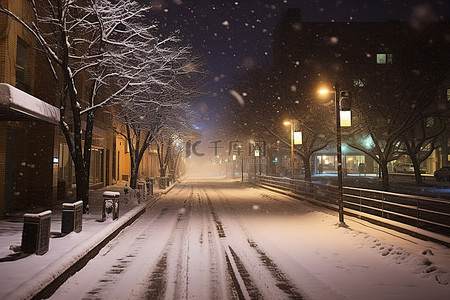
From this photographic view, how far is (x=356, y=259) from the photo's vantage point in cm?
918

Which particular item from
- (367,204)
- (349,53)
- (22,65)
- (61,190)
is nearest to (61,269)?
(22,65)

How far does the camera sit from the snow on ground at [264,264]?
6781 millimetres

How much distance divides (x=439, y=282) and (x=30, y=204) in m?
18.5

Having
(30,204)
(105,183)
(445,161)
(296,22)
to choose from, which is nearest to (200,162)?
(296,22)

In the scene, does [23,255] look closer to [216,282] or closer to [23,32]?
[216,282]

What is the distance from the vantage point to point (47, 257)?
27.4 ft

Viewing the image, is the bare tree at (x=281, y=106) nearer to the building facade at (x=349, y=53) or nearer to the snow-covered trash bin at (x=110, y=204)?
the building facade at (x=349, y=53)

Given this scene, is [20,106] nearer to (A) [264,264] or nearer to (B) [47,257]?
(B) [47,257]

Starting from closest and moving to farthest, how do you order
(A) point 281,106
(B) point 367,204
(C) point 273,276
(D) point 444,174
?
(C) point 273,276 < (B) point 367,204 < (A) point 281,106 < (D) point 444,174

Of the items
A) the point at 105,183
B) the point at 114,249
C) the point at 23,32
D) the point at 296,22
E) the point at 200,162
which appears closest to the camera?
the point at 114,249

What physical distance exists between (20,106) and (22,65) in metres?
7.42

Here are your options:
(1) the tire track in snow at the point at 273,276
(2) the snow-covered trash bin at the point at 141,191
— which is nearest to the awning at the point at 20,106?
(1) the tire track in snow at the point at 273,276

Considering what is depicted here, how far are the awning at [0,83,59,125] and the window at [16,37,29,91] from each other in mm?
3643

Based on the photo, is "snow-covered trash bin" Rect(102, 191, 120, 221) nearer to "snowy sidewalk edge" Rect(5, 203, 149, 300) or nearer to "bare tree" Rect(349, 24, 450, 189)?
"snowy sidewalk edge" Rect(5, 203, 149, 300)
